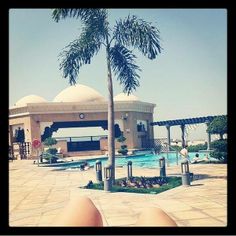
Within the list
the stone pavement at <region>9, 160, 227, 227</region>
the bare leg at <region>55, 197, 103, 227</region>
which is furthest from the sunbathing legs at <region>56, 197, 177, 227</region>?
the stone pavement at <region>9, 160, 227, 227</region>

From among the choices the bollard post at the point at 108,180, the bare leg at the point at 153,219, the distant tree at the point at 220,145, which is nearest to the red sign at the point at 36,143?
the distant tree at the point at 220,145

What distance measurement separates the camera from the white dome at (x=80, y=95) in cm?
2906

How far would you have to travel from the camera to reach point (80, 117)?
27.5m

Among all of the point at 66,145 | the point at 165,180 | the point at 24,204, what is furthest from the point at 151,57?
the point at 66,145

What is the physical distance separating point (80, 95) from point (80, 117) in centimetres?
282

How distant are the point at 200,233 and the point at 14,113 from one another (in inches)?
1027

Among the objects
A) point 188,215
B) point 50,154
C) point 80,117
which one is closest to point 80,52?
point 188,215

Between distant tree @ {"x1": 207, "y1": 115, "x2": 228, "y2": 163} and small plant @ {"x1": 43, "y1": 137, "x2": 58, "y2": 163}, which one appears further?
small plant @ {"x1": 43, "y1": 137, "x2": 58, "y2": 163}

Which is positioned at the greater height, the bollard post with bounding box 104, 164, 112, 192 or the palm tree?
the palm tree

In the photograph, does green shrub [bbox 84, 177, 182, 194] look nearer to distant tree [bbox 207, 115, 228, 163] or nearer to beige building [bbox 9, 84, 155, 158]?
distant tree [bbox 207, 115, 228, 163]

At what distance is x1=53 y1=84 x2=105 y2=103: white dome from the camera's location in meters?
29.1

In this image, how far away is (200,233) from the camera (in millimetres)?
3916
